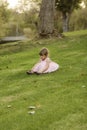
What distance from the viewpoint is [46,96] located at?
25.4ft

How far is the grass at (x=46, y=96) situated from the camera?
240 inches

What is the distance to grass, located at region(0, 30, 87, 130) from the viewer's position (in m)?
6.10

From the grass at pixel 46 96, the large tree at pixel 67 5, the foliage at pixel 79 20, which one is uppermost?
the large tree at pixel 67 5

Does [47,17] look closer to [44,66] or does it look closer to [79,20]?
[44,66]

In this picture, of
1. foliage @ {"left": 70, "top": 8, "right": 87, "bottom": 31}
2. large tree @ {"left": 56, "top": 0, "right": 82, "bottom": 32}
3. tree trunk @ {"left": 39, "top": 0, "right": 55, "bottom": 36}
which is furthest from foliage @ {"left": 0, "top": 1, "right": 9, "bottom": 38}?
tree trunk @ {"left": 39, "top": 0, "right": 55, "bottom": 36}

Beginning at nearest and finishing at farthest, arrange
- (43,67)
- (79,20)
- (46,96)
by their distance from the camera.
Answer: (46,96)
(43,67)
(79,20)

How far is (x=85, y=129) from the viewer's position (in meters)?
5.65

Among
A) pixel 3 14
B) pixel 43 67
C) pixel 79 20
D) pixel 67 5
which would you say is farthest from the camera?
pixel 79 20

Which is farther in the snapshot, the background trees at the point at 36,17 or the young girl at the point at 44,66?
the background trees at the point at 36,17

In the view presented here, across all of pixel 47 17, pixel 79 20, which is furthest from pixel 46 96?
pixel 79 20

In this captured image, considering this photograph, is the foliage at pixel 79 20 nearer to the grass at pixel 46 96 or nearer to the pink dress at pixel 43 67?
the grass at pixel 46 96

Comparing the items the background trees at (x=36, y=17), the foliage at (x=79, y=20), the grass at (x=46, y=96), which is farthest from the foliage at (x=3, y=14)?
the grass at (x=46, y=96)

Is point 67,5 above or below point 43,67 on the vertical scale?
above

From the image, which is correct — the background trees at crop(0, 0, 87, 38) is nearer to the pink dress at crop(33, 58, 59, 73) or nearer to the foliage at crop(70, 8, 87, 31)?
the foliage at crop(70, 8, 87, 31)
